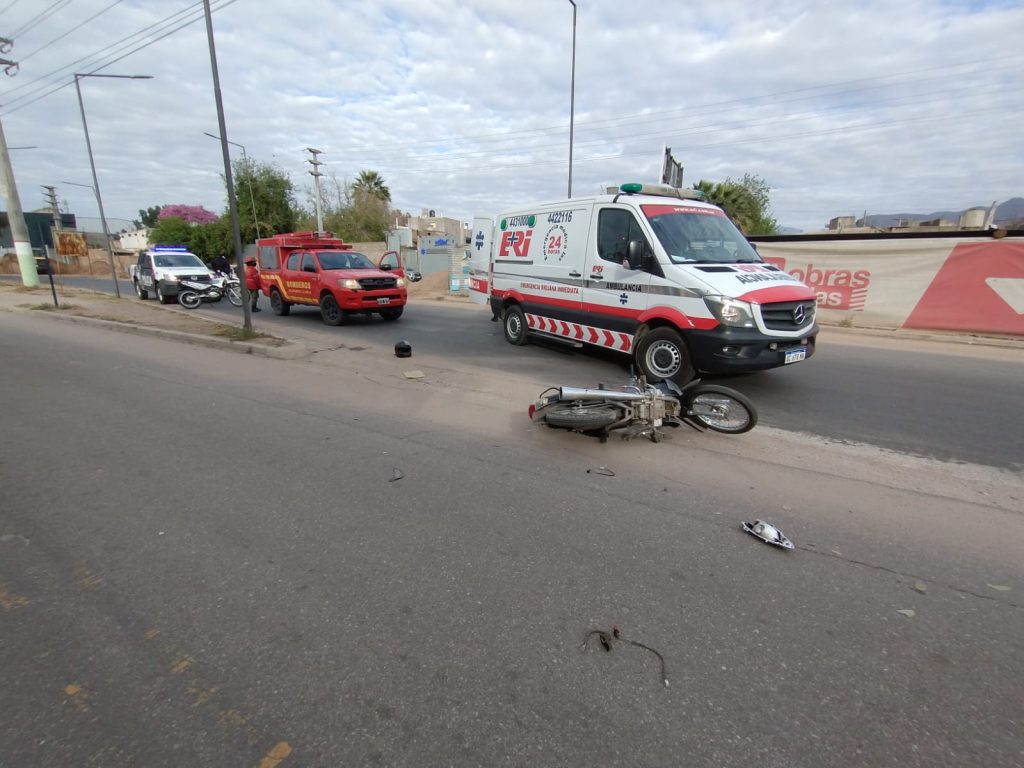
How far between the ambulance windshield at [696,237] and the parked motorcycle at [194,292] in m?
16.4

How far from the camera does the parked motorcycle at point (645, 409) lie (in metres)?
4.54

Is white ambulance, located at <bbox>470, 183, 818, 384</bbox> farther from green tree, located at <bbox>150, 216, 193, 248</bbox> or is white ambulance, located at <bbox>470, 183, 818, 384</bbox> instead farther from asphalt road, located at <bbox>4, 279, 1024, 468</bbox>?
green tree, located at <bbox>150, 216, 193, 248</bbox>

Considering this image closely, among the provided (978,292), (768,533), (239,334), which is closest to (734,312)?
(768,533)

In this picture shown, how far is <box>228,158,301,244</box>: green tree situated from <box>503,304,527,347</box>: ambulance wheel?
38.6 meters

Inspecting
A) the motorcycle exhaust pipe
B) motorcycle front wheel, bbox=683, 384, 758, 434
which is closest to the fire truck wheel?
the motorcycle exhaust pipe

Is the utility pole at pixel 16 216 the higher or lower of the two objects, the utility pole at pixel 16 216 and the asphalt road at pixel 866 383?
the higher

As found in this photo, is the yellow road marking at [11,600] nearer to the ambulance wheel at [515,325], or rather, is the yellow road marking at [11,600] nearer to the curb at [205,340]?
the curb at [205,340]

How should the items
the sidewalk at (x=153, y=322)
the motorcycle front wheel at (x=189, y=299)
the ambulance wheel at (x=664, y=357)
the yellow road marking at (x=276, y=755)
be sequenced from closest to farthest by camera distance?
the yellow road marking at (x=276, y=755), the ambulance wheel at (x=664, y=357), the sidewalk at (x=153, y=322), the motorcycle front wheel at (x=189, y=299)

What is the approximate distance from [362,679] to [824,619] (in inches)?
85.5

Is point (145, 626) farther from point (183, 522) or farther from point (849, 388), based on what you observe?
point (849, 388)

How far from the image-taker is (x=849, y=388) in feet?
21.8

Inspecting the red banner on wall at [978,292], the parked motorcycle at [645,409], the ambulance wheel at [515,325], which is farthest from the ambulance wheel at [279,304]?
the red banner on wall at [978,292]

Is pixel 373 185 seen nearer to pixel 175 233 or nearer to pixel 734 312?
pixel 175 233

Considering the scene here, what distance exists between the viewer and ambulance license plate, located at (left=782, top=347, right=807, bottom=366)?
5766mm
